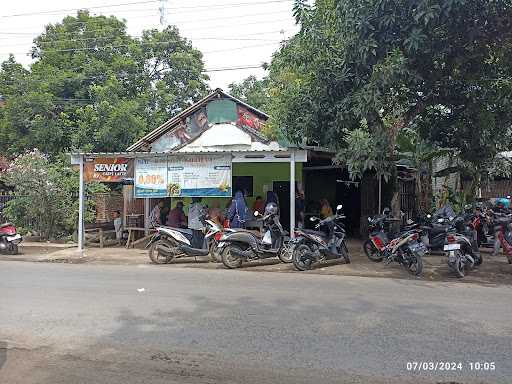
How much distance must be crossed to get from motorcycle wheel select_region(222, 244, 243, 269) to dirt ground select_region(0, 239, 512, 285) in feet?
0.80

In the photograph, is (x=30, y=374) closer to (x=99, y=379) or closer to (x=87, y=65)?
(x=99, y=379)

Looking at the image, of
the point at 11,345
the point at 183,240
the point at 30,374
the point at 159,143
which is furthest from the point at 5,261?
the point at 30,374

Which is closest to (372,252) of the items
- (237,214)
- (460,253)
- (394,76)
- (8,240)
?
(460,253)

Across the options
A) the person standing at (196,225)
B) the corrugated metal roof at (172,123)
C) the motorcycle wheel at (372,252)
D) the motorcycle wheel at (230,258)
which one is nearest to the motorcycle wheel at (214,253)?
the person standing at (196,225)

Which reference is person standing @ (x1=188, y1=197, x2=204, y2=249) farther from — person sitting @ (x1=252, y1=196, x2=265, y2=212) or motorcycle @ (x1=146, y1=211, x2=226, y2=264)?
person sitting @ (x1=252, y1=196, x2=265, y2=212)

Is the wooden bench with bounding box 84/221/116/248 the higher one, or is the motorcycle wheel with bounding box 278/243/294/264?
the wooden bench with bounding box 84/221/116/248

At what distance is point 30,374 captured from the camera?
189 inches

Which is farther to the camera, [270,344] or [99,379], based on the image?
[270,344]

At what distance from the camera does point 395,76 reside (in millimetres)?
10125

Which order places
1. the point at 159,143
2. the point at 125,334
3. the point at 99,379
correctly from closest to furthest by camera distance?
the point at 99,379 < the point at 125,334 < the point at 159,143

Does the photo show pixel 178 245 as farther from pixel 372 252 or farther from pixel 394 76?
pixel 394 76

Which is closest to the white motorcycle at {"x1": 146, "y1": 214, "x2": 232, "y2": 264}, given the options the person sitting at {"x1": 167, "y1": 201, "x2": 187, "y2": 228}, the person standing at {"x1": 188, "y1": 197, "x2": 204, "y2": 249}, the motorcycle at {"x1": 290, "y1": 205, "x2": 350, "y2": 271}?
the person standing at {"x1": 188, "y1": 197, "x2": 204, "y2": 249}

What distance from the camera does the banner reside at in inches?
587

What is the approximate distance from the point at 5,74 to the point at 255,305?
23841 mm
